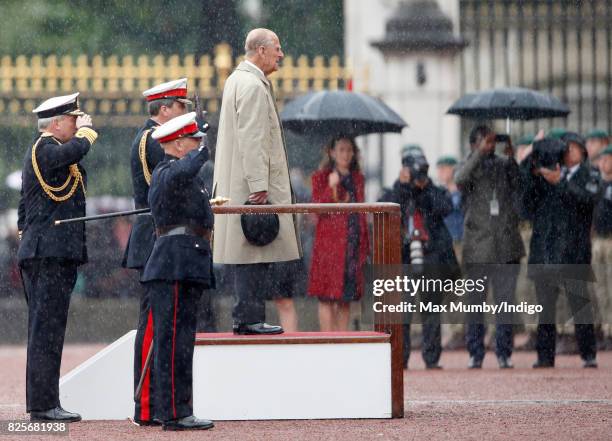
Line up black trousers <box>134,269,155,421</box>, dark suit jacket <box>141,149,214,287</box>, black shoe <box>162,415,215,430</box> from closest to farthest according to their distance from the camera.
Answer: dark suit jacket <box>141,149,214,287</box> < black shoe <box>162,415,215,430</box> < black trousers <box>134,269,155,421</box>

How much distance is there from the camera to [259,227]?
8.60 meters

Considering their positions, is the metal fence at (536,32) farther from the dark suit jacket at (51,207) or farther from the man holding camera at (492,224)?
the dark suit jacket at (51,207)

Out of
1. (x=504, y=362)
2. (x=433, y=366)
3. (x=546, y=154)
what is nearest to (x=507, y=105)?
(x=546, y=154)

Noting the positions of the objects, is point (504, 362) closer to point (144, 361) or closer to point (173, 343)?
point (144, 361)

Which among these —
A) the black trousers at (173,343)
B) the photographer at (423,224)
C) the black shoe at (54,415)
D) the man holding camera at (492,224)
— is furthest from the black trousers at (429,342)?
the black trousers at (173,343)

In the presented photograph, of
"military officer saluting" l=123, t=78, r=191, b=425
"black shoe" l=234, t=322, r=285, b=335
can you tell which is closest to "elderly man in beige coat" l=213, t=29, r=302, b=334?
"black shoe" l=234, t=322, r=285, b=335

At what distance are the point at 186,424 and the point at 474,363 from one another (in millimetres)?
4351

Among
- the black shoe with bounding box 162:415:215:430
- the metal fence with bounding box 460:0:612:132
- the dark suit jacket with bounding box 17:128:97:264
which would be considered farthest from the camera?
the metal fence with bounding box 460:0:612:132

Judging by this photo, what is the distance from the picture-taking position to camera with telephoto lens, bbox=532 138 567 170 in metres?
12.0

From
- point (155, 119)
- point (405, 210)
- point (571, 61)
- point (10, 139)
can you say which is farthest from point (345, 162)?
point (571, 61)

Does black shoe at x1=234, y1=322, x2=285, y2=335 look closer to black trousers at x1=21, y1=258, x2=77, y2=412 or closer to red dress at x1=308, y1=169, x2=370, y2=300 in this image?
black trousers at x1=21, y1=258, x2=77, y2=412

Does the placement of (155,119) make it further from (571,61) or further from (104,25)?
(104,25)

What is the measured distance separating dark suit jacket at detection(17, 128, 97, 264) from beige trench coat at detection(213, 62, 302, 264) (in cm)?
80

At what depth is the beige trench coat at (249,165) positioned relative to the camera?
28.4 feet
